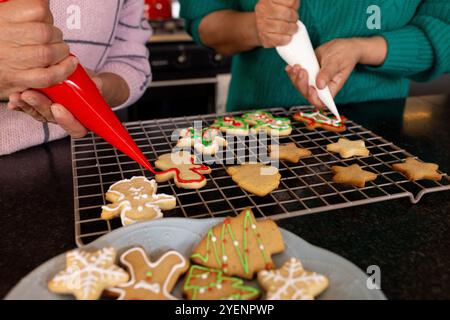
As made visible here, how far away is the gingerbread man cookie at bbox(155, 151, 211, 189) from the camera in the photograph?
32.7 inches

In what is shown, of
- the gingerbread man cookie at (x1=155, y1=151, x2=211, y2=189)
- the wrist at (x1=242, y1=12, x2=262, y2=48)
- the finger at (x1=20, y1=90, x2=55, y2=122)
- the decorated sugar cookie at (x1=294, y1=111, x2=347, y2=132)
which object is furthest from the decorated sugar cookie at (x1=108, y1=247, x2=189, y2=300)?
the wrist at (x1=242, y1=12, x2=262, y2=48)

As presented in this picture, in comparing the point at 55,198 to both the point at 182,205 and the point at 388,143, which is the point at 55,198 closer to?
the point at 182,205

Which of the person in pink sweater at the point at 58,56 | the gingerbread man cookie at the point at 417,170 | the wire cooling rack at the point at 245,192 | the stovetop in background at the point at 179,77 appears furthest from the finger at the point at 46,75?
the stovetop in background at the point at 179,77

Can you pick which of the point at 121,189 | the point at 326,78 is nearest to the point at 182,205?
the point at 121,189

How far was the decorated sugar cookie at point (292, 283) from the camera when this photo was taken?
0.53m

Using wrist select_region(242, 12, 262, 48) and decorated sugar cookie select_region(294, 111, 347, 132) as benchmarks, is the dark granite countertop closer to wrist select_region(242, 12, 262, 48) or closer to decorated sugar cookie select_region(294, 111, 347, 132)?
decorated sugar cookie select_region(294, 111, 347, 132)

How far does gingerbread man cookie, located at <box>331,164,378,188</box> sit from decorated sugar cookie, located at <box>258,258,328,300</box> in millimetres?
318

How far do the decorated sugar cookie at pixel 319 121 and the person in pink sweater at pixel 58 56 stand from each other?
0.45 meters

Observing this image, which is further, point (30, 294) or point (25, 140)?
point (25, 140)

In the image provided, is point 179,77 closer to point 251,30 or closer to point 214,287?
point 251,30

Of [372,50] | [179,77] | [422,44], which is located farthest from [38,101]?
[179,77]

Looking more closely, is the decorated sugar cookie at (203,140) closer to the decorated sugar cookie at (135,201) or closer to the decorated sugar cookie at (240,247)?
the decorated sugar cookie at (135,201)

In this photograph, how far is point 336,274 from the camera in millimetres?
567

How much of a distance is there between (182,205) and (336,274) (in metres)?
0.30
